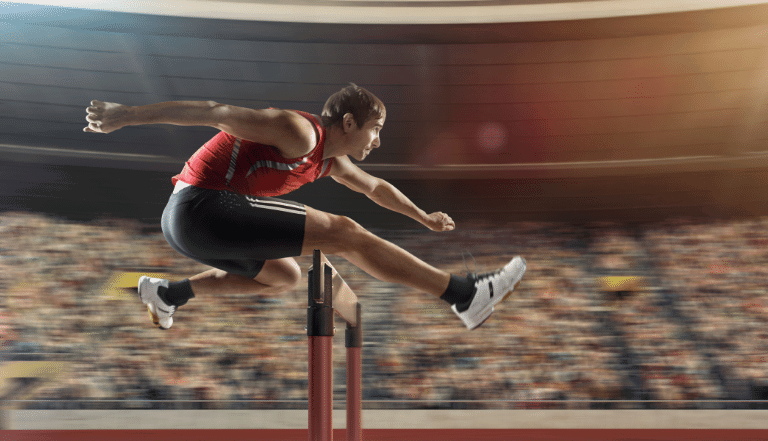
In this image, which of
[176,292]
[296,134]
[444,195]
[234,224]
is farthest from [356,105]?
[444,195]

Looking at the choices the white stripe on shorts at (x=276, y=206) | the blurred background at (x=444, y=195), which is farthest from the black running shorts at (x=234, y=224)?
the blurred background at (x=444, y=195)

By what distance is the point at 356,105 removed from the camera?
4.26ft

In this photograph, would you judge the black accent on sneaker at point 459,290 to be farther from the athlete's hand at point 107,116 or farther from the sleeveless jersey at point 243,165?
the athlete's hand at point 107,116

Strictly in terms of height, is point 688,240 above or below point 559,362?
above

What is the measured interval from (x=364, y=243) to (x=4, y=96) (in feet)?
11.7

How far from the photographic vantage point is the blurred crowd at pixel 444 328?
10.3 ft

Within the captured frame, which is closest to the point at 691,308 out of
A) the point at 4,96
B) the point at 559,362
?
the point at 559,362

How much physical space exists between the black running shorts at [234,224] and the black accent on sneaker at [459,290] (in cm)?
42

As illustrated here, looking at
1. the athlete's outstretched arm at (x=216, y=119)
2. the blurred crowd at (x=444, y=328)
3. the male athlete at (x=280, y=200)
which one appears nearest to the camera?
the athlete's outstretched arm at (x=216, y=119)

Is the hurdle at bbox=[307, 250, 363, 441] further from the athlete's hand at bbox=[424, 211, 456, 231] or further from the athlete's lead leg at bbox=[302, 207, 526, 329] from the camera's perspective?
the athlete's hand at bbox=[424, 211, 456, 231]

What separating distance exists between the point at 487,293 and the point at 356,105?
62 centimetres

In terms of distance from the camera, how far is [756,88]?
11.4ft

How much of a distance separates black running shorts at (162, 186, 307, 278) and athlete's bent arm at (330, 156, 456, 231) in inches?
11.9
